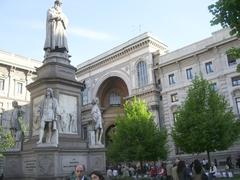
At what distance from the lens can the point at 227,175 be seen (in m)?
23.4

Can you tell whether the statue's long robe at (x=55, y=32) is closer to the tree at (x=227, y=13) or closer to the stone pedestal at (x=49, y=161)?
the stone pedestal at (x=49, y=161)

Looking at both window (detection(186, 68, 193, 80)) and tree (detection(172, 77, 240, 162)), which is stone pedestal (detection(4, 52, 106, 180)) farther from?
window (detection(186, 68, 193, 80))

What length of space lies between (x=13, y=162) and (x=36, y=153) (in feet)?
8.57

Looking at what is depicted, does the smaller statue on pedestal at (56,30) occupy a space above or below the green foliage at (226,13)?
above

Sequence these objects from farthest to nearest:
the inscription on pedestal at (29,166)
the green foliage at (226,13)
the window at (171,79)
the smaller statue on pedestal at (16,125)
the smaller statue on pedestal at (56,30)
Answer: the window at (171,79) → the smaller statue on pedestal at (56,30) → the smaller statue on pedestal at (16,125) → the inscription on pedestal at (29,166) → the green foliage at (226,13)

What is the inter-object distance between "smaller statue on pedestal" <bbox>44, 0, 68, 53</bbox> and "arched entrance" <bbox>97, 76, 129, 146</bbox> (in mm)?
33652

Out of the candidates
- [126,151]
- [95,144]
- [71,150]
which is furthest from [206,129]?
[71,150]

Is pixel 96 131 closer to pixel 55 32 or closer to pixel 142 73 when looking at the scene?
pixel 55 32

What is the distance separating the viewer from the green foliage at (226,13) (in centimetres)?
1125

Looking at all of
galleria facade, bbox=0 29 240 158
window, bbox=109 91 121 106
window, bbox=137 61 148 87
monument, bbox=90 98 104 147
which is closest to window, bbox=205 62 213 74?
galleria facade, bbox=0 29 240 158

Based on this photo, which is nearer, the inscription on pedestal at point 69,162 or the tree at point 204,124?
the inscription on pedestal at point 69,162

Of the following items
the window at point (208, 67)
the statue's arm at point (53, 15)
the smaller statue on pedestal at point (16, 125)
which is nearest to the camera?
the smaller statue on pedestal at point (16, 125)

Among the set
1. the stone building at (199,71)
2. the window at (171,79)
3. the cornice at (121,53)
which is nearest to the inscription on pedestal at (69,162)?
the stone building at (199,71)

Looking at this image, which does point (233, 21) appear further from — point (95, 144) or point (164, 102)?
point (164, 102)
